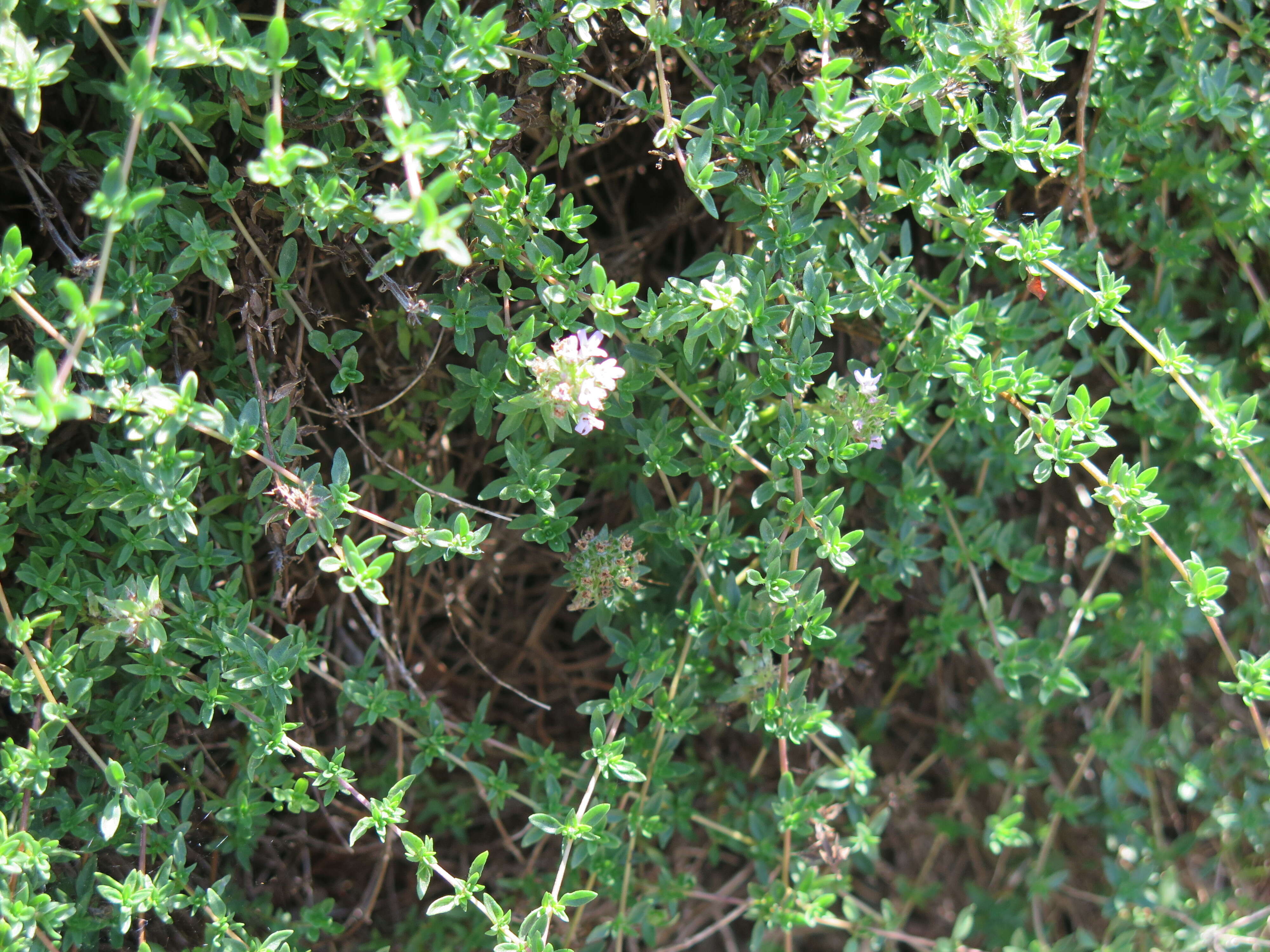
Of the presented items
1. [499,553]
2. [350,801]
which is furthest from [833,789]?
[350,801]

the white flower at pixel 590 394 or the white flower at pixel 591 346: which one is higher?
the white flower at pixel 591 346

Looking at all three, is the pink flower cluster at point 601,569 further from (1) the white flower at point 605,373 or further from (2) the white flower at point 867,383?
(2) the white flower at point 867,383

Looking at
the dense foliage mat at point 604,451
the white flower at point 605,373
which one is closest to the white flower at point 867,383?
the dense foliage mat at point 604,451

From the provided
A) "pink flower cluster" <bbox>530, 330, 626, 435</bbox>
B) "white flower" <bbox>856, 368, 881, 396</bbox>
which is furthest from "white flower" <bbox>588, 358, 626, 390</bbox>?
"white flower" <bbox>856, 368, 881, 396</bbox>

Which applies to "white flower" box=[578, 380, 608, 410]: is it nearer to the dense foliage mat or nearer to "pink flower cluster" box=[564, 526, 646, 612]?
the dense foliage mat

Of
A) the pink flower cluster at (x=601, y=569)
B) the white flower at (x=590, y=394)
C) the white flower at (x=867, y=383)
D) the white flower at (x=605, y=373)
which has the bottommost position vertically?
the pink flower cluster at (x=601, y=569)

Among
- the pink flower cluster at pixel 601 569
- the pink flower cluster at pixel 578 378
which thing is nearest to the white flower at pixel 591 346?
the pink flower cluster at pixel 578 378

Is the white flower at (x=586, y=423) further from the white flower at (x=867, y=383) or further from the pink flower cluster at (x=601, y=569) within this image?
the white flower at (x=867, y=383)

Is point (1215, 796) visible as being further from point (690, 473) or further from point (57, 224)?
point (57, 224)

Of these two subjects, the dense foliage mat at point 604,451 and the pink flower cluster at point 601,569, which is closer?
the dense foliage mat at point 604,451
